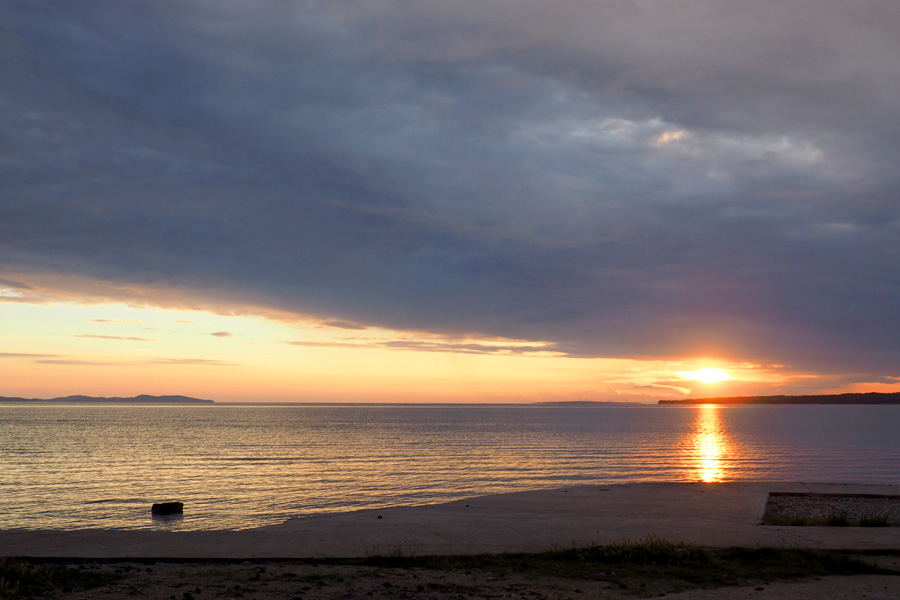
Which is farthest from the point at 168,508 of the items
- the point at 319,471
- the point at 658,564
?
the point at 658,564

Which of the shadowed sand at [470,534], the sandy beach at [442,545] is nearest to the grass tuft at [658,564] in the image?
the sandy beach at [442,545]

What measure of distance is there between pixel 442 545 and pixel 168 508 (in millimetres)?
17396

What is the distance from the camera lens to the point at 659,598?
11906 millimetres

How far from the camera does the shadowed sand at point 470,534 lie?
1731 cm

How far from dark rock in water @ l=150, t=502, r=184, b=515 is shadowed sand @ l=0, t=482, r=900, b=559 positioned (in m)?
6.55

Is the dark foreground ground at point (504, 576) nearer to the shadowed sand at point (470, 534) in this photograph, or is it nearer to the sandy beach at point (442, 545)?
the sandy beach at point (442, 545)

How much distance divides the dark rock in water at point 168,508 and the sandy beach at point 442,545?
691 cm

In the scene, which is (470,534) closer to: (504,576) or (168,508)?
(504,576)

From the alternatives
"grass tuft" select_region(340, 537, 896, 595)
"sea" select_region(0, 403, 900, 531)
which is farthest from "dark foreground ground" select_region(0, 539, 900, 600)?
"sea" select_region(0, 403, 900, 531)

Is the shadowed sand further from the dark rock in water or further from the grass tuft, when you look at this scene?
the dark rock in water

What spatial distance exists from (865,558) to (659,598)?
8.03 meters

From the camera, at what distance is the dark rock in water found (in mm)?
29453

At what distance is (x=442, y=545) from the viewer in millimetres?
18094

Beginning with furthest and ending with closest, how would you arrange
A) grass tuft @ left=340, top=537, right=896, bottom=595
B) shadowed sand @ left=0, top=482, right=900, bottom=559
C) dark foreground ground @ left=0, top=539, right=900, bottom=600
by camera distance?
shadowed sand @ left=0, top=482, right=900, bottom=559
grass tuft @ left=340, top=537, right=896, bottom=595
dark foreground ground @ left=0, top=539, right=900, bottom=600
